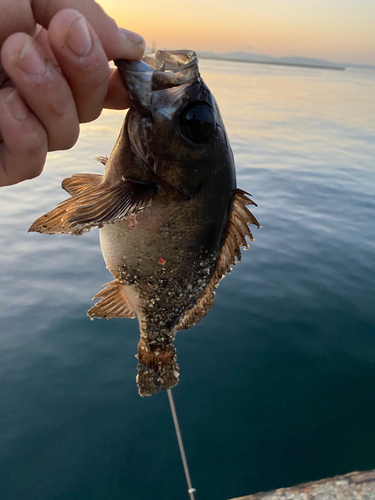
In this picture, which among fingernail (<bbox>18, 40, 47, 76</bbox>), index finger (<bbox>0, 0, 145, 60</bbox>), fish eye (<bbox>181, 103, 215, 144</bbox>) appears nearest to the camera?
fingernail (<bbox>18, 40, 47, 76</bbox>)

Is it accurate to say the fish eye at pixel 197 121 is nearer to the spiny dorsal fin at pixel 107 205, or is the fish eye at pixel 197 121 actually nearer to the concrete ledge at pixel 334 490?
the spiny dorsal fin at pixel 107 205

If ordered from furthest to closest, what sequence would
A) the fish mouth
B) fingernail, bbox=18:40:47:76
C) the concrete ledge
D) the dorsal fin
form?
the concrete ledge, the dorsal fin, the fish mouth, fingernail, bbox=18:40:47:76

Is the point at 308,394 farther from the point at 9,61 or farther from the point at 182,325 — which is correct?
the point at 9,61

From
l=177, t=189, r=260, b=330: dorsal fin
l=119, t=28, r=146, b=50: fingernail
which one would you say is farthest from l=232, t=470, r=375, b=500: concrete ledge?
l=119, t=28, r=146, b=50: fingernail

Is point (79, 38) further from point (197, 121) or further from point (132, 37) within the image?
point (197, 121)

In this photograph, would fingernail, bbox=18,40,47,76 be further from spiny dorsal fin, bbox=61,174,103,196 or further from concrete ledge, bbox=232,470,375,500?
concrete ledge, bbox=232,470,375,500

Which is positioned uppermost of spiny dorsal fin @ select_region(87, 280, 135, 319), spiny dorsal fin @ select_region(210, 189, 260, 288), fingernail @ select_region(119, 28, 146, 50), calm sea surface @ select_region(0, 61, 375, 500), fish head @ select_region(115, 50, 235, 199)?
fingernail @ select_region(119, 28, 146, 50)

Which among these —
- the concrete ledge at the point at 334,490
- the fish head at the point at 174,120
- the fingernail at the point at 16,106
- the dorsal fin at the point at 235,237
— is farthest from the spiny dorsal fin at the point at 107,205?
the concrete ledge at the point at 334,490

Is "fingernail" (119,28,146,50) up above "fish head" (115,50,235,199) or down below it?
above
